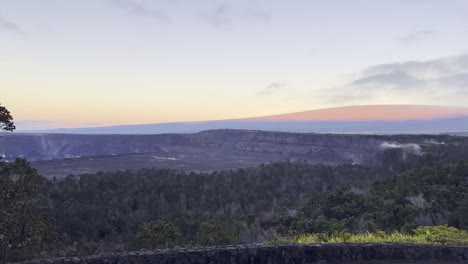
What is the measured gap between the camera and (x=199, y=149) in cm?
7769

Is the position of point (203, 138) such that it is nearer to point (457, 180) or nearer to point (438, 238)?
point (457, 180)

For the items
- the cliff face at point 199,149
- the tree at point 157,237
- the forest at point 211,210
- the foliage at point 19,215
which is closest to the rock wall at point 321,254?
the forest at point 211,210

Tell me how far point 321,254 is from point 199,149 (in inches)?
2638

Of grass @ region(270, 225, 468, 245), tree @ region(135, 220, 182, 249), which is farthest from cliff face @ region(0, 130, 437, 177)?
grass @ region(270, 225, 468, 245)

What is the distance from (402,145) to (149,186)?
35.5 m

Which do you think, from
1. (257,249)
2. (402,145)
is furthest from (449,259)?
(402,145)

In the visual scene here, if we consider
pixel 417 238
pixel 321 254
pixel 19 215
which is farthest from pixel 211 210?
pixel 321 254

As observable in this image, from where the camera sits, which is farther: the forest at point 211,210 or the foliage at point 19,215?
the forest at point 211,210

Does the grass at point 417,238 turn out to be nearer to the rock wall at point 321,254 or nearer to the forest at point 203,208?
the rock wall at point 321,254

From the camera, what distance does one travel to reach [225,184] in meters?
32.1

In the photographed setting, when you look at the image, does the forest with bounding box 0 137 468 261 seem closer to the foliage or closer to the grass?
the foliage

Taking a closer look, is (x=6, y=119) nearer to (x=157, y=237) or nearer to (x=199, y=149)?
(x=157, y=237)

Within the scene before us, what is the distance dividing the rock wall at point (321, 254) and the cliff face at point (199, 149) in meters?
35.1

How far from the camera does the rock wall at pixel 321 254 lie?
10945 mm
